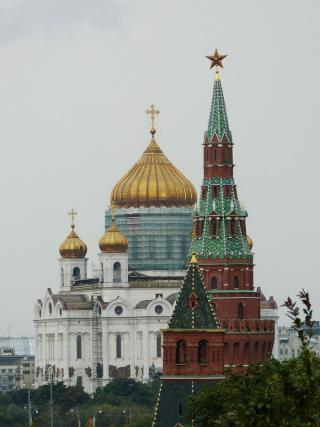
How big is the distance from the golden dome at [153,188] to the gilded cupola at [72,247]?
12.1 ft

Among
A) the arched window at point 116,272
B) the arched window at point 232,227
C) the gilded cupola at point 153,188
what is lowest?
the arched window at point 232,227

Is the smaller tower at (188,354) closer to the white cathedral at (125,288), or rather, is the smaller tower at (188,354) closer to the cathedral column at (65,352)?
the white cathedral at (125,288)

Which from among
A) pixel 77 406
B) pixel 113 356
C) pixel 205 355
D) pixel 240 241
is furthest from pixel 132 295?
pixel 205 355

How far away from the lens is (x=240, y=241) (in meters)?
98.7

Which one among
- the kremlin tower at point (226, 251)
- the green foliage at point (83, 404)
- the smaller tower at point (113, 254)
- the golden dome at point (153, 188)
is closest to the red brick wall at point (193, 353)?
the kremlin tower at point (226, 251)

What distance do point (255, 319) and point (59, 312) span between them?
70.0 meters

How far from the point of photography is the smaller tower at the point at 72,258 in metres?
167

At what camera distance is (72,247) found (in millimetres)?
166500

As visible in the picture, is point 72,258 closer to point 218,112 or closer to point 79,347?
point 79,347

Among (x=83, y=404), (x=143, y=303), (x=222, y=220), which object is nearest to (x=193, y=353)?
(x=222, y=220)

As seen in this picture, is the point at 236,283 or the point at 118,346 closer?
the point at 236,283

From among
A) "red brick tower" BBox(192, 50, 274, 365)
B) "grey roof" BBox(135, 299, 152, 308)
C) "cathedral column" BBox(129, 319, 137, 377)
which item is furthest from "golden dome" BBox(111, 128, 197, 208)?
"red brick tower" BBox(192, 50, 274, 365)

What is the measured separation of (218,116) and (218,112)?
9.8 inches

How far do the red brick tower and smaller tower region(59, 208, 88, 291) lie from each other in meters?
67.7
